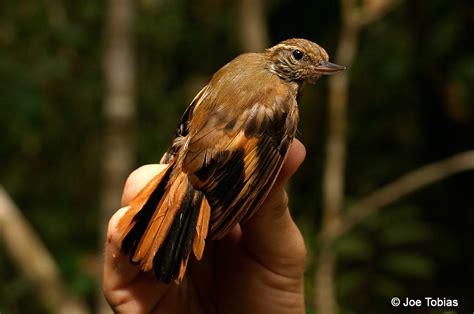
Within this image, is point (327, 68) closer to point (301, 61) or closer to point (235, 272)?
point (301, 61)

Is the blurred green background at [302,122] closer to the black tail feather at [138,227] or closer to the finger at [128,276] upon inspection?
the finger at [128,276]

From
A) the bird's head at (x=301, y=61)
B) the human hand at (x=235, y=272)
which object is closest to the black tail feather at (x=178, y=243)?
the human hand at (x=235, y=272)

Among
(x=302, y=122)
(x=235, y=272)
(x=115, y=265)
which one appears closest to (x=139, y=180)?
(x=115, y=265)

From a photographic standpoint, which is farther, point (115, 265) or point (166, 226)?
point (115, 265)

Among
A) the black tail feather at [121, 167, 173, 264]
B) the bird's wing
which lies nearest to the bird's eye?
the bird's wing

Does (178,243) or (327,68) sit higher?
(327,68)

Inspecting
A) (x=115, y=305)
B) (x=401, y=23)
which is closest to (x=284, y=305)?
(x=115, y=305)

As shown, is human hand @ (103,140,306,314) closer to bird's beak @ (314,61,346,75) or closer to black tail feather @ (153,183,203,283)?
black tail feather @ (153,183,203,283)
